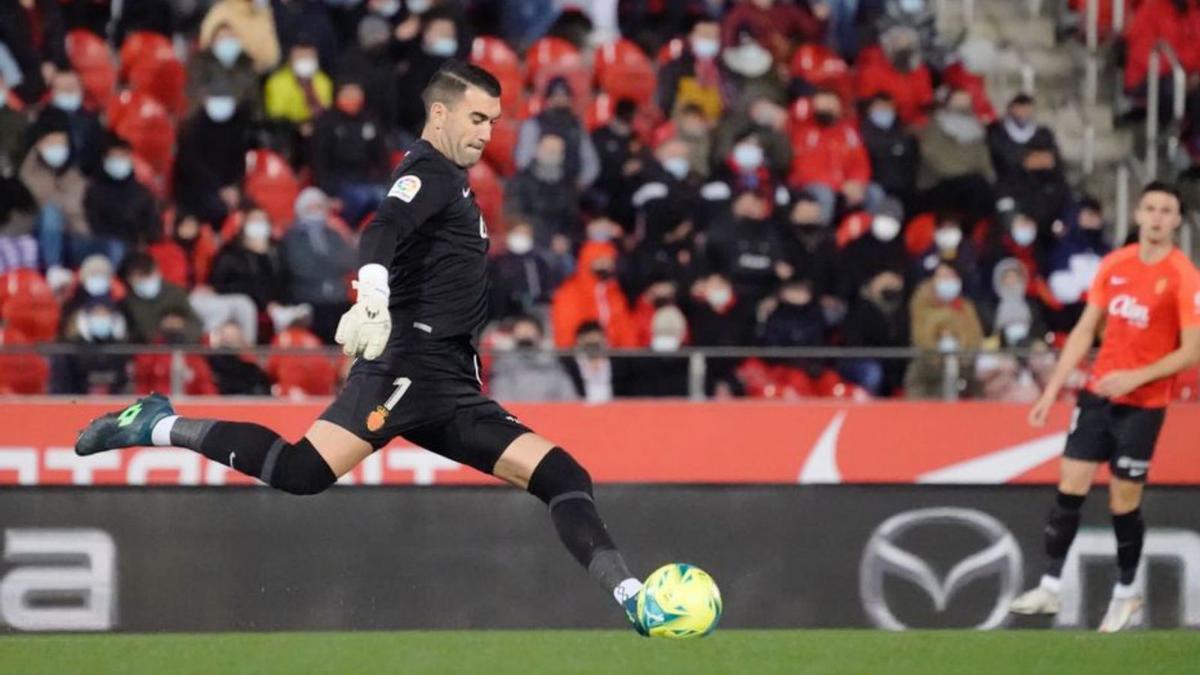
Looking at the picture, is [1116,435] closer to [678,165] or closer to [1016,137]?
[678,165]

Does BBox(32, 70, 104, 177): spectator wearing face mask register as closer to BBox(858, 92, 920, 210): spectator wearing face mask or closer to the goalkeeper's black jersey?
BBox(858, 92, 920, 210): spectator wearing face mask

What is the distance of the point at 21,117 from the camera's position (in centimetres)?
1539

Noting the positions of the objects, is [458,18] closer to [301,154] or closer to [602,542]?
[301,154]

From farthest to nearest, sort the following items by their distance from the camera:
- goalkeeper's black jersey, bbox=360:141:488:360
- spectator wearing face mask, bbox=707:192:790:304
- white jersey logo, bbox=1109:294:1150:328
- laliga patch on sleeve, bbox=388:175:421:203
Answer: spectator wearing face mask, bbox=707:192:790:304
white jersey logo, bbox=1109:294:1150:328
goalkeeper's black jersey, bbox=360:141:488:360
laliga patch on sleeve, bbox=388:175:421:203

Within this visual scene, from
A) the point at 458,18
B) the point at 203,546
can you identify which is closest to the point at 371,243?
the point at 203,546

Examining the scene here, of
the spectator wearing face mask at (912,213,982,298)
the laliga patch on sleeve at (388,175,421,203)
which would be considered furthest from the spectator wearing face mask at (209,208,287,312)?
the laliga patch on sleeve at (388,175,421,203)

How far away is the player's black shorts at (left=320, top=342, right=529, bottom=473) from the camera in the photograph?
8.08 meters

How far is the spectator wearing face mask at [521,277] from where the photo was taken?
14.6 metres

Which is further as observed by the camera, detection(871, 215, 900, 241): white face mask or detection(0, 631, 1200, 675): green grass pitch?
detection(871, 215, 900, 241): white face mask

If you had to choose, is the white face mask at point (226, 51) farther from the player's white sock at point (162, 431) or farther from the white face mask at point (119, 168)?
the player's white sock at point (162, 431)

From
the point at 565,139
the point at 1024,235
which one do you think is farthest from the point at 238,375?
the point at 1024,235

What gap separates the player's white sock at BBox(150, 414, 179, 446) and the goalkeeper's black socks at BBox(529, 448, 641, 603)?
1387 millimetres

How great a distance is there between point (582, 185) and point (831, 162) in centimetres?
189

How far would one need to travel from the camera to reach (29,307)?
13766mm
